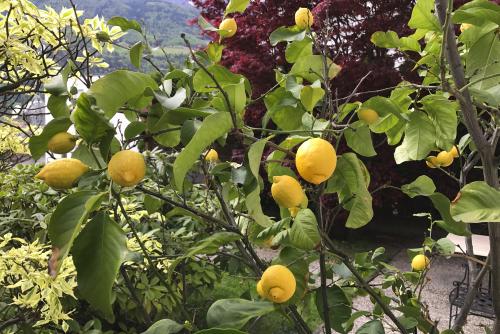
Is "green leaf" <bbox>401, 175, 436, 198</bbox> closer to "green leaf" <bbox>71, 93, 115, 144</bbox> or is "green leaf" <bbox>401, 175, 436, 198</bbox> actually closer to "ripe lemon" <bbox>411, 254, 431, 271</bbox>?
"ripe lemon" <bbox>411, 254, 431, 271</bbox>

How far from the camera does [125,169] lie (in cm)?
49

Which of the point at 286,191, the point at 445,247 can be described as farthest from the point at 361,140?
the point at 445,247

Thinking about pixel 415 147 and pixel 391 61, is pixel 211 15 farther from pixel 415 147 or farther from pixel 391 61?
pixel 415 147

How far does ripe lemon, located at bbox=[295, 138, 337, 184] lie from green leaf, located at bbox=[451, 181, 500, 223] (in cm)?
20

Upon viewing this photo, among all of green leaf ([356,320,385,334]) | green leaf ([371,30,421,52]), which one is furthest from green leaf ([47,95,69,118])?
green leaf ([371,30,421,52])

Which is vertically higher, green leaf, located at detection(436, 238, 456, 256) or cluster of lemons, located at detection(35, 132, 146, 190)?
cluster of lemons, located at detection(35, 132, 146, 190)

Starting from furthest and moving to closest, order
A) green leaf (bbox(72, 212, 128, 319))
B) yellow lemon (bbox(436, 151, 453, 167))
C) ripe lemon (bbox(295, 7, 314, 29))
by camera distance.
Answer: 1. yellow lemon (bbox(436, 151, 453, 167))
2. ripe lemon (bbox(295, 7, 314, 29))
3. green leaf (bbox(72, 212, 128, 319))

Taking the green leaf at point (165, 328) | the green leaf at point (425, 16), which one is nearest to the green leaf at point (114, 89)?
the green leaf at point (165, 328)

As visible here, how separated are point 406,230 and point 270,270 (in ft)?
18.5

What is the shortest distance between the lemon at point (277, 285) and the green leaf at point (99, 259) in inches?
10.0

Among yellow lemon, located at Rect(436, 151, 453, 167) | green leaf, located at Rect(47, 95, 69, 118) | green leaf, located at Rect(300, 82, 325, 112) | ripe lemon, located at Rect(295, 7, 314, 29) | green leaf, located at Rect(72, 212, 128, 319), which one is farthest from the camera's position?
yellow lemon, located at Rect(436, 151, 453, 167)

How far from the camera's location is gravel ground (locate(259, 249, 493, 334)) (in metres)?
3.13

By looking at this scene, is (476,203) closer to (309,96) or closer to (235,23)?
(309,96)

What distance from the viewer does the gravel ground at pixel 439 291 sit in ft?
10.3
